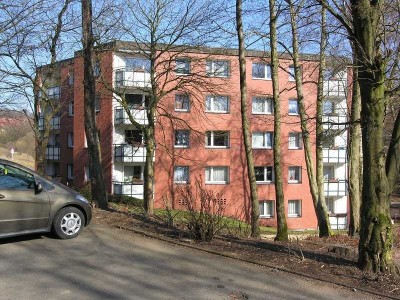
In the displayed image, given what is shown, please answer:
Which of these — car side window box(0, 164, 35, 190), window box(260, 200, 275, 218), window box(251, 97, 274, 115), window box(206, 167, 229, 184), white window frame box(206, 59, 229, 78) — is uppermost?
window box(251, 97, 274, 115)

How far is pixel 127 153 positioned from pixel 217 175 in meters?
7.23

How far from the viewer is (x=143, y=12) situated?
68.7 feet

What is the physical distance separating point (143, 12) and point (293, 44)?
7045 mm

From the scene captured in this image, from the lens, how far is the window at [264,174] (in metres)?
37.6

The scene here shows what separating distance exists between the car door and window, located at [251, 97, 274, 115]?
30509 millimetres

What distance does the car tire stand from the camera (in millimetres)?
8102

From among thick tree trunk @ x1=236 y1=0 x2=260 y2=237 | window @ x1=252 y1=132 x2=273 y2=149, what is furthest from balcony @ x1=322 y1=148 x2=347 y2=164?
thick tree trunk @ x1=236 y1=0 x2=260 y2=237

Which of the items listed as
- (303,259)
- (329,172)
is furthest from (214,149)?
(303,259)

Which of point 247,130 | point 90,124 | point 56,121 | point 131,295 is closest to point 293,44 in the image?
point 247,130

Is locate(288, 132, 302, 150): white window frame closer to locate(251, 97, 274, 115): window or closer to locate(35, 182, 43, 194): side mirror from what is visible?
locate(251, 97, 274, 115): window

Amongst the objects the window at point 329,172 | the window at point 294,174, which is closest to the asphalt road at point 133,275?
the window at point 294,174

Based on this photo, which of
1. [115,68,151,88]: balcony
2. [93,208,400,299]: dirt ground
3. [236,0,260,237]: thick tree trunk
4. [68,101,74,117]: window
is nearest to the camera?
[93,208,400,299]: dirt ground

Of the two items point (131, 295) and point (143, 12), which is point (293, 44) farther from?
point (131, 295)

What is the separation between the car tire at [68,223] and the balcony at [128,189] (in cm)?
2562
